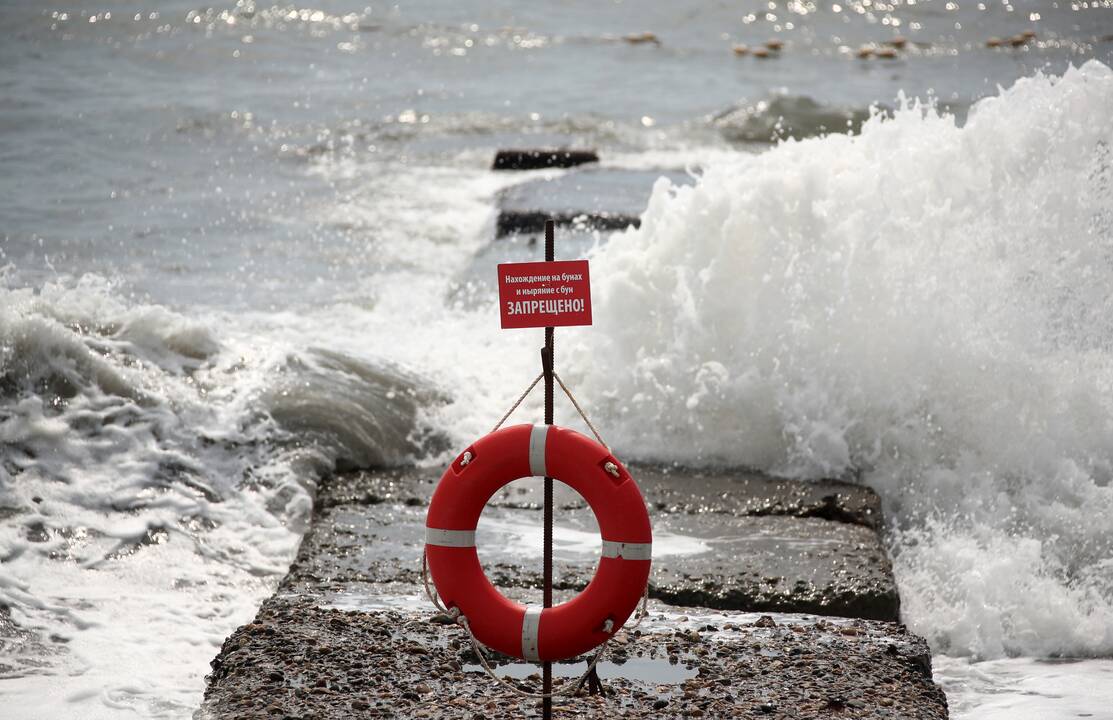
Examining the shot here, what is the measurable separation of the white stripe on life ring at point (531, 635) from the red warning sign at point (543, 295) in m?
0.76

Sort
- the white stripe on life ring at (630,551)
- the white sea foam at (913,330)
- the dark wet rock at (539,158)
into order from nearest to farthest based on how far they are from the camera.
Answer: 1. the white stripe on life ring at (630,551)
2. the white sea foam at (913,330)
3. the dark wet rock at (539,158)

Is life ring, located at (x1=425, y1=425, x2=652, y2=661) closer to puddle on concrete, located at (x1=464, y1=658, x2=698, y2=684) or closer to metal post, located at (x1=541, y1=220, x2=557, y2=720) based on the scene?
metal post, located at (x1=541, y1=220, x2=557, y2=720)

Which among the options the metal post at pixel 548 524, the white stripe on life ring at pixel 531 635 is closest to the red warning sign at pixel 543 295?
the metal post at pixel 548 524

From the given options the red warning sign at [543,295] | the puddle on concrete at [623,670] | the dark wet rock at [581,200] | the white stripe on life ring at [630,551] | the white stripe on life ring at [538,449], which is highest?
the dark wet rock at [581,200]

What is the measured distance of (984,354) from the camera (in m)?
5.46

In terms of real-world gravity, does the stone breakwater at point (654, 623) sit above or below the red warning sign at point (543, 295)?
below

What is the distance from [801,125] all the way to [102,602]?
10133 millimetres

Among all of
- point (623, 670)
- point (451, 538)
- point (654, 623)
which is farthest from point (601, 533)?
point (654, 623)

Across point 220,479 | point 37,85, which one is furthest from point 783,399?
point 37,85

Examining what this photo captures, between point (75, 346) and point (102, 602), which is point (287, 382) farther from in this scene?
point (102, 602)

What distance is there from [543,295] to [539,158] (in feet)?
26.8

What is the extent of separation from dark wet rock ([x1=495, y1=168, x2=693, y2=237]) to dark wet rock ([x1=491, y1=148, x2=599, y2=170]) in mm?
1200

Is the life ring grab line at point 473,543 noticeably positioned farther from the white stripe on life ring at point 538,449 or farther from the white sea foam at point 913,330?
the white sea foam at point 913,330

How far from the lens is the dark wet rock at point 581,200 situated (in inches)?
331
